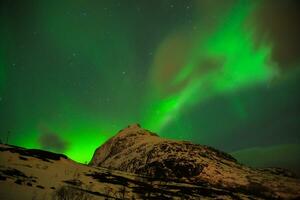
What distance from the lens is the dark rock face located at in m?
77.1

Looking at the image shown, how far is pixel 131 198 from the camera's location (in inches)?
1257

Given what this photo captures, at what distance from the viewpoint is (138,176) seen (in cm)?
5872

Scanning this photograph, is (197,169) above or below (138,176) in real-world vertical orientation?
above

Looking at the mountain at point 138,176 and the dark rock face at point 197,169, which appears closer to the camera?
the mountain at point 138,176

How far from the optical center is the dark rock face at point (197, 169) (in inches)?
3034

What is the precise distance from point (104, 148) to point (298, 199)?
470 ft

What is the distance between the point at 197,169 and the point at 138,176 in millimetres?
52782

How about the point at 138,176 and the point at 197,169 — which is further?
the point at 197,169

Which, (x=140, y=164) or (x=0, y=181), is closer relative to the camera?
(x=0, y=181)

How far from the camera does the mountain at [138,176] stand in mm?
29625

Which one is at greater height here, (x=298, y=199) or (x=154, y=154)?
(x=154, y=154)

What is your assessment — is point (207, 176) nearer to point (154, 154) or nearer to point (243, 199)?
point (154, 154)

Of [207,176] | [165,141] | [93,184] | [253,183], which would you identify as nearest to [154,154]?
[165,141]

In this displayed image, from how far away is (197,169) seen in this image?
107 m
